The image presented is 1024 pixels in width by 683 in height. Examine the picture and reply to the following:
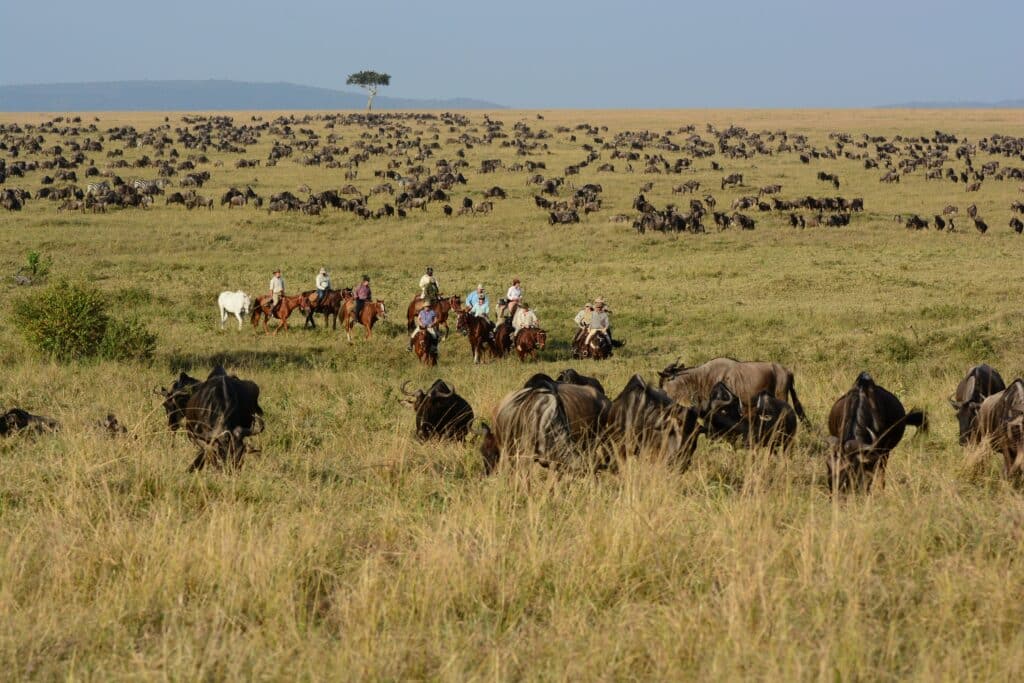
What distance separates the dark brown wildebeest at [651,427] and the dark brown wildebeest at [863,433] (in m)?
1.04

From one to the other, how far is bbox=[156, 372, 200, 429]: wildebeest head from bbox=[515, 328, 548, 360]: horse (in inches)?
450

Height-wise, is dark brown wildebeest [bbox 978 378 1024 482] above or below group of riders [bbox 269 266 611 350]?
above

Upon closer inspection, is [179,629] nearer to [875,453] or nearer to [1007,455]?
[875,453]

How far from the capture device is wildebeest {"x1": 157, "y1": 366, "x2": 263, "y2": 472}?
825 cm

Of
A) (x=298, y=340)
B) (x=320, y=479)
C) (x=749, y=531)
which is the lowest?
(x=298, y=340)

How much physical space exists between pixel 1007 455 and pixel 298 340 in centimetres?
1804

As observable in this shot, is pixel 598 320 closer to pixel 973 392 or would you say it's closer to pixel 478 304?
pixel 478 304

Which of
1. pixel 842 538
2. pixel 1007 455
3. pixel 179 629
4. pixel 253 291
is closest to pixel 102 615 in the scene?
pixel 179 629

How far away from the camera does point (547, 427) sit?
325 inches

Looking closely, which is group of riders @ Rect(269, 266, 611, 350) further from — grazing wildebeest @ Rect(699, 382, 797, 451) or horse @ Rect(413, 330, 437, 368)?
grazing wildebeest @ Rect(699, 382, 797, 451)

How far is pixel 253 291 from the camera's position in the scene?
98.0 ft

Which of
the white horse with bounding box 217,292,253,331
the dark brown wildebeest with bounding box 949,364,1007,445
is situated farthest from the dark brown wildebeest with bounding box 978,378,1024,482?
the white horse with bounding box 217,292,253,331

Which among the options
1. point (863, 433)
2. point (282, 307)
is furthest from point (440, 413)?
point (282, 307)

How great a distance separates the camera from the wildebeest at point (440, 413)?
10547 millimetres
